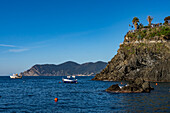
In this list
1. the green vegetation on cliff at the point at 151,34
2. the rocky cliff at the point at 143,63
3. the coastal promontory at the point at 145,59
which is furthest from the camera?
the green vegetation on cliff at the point at 151,34

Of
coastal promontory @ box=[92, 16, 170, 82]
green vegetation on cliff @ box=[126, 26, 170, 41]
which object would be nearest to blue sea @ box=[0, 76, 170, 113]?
coastal promontory @ box=[92, 16, 170, 82]

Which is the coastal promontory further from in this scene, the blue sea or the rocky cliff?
the blue sea

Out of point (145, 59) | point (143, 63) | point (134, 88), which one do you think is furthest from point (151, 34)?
point (134, 88)

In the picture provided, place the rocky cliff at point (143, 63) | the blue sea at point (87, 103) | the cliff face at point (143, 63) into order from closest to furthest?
the blue sea at point (87, 103), the cliff face at point (143, 63), the rocky cliff at point (143, 63)

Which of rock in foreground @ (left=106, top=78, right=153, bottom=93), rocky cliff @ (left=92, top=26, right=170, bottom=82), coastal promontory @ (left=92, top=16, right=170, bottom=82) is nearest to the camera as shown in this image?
rock in foreground @ (left=106, top=78, right=153, bottom=93)

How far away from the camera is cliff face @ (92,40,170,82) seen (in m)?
115

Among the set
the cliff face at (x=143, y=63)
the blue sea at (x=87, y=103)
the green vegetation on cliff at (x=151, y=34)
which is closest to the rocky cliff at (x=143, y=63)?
the cliff face at (x=143, y=63)

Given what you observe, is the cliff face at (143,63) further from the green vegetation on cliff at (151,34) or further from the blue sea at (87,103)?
the blue sea at (87,103)

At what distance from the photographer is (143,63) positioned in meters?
125

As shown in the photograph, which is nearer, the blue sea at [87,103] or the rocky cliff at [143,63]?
the blue sea at [87,103]

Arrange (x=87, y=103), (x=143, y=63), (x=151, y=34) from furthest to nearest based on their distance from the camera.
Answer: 1. (x=151, y=34)
2. (x=143, y=63)
3. (x=87, y=103)

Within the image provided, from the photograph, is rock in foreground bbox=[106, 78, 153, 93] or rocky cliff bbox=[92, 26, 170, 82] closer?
rock in foreground bbox=[106, 78, 153, 93]

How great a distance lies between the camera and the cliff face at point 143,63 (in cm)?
11525

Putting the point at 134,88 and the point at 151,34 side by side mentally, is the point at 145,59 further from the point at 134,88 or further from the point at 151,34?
the point at 134,88
